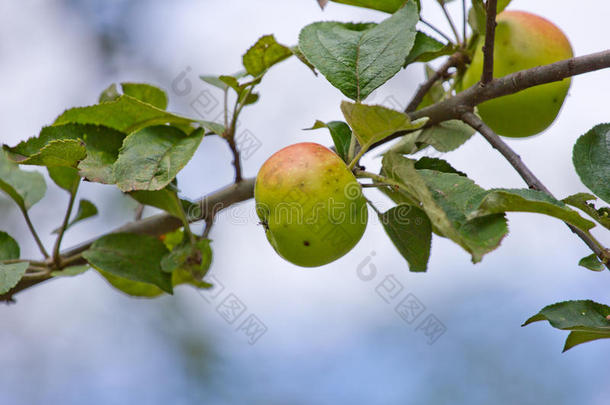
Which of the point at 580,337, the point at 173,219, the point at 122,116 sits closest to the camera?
the point at 580,337

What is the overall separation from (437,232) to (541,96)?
23 cm

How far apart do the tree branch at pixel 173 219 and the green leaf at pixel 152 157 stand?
101 mm

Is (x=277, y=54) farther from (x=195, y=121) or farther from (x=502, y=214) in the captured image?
(x=502, y=214)

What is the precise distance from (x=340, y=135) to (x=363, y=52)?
9cm

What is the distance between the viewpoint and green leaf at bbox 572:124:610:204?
565 millimetres

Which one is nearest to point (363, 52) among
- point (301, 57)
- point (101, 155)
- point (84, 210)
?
point (301, 57)

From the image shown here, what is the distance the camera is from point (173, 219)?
0.76m

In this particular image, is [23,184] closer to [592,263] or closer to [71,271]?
[71,271]

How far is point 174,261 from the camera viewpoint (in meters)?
0.69

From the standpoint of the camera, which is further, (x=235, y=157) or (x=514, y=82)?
(x=235, y=157)

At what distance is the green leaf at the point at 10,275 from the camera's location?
58 cm

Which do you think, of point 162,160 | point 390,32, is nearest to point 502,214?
point 390,32

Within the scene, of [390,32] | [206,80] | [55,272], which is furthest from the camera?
[206,80]

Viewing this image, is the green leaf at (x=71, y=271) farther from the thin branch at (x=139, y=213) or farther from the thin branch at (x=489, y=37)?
the thin branch at (x=489, y=37)
